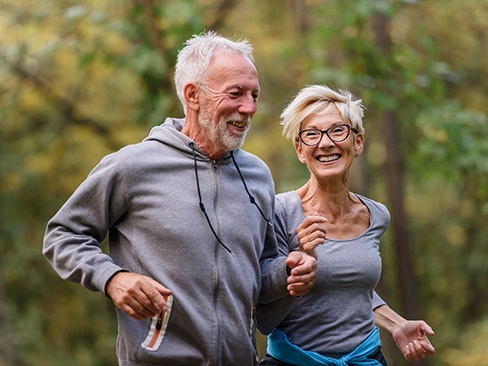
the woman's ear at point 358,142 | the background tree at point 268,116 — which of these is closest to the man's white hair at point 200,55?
the woman's ear at point 358,142

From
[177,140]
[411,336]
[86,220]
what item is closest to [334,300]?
[411,336]

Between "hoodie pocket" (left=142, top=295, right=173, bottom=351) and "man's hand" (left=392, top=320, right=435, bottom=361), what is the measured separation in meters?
1.10

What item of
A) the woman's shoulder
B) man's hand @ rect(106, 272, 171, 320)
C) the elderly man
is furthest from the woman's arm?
man's hand @ rect(106, 272, 171, 320)

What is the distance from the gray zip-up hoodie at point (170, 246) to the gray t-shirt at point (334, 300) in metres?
0.31

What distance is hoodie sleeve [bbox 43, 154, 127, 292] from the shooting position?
340 centimetres

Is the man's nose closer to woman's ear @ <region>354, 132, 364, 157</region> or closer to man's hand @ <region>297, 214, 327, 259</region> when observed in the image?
man's hand @ <region>297, 214, 327, 259</region>

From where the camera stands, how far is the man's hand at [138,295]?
3.20 meters

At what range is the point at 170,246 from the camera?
3.45 metres

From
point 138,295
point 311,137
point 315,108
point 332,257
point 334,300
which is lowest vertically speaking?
point 334,300

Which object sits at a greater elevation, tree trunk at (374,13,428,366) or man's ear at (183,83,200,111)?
man's ear at (183,83,200,111)

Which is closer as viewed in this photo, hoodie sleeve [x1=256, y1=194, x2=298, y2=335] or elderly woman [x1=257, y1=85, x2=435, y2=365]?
hoodie sleeve [x1=256, y1=194, x2=298, y2=335]

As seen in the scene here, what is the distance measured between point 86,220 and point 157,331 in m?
0.46

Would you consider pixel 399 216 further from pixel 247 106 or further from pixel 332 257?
pixel 247 106

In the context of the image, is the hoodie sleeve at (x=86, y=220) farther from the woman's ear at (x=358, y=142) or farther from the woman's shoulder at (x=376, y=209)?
the woman's shoulder at (x=376, y=209)
